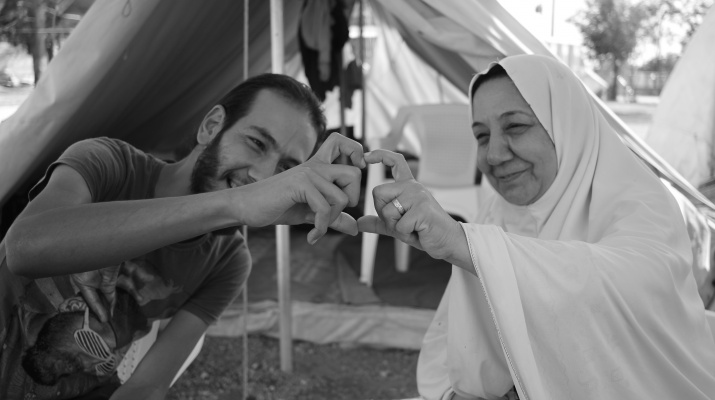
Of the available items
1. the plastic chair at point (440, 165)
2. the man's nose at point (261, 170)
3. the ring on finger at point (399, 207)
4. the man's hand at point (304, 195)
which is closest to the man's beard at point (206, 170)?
the man's nose at point (261, 170)

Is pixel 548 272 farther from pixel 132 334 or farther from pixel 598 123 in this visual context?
pixel 132 334

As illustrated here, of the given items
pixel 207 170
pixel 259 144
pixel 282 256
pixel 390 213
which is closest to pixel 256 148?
pixel 259 144

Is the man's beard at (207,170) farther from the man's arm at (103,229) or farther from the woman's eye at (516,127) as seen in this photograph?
the woman's eye at (516,127)

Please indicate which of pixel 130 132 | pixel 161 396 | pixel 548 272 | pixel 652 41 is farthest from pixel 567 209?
pixel 652 41

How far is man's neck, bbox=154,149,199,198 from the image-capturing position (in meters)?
2.14

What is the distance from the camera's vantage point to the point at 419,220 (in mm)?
1585

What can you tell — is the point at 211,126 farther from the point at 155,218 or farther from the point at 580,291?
the point at 580,291

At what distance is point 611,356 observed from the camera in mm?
1655

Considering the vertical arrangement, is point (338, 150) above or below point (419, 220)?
above

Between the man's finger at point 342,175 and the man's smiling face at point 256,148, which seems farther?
the man's smiling face at point 256,148

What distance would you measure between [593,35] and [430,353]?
31785 millimetres

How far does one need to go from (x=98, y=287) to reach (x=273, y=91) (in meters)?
0.86

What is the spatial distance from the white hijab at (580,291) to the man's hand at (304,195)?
33cm

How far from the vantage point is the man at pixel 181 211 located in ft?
5.28
